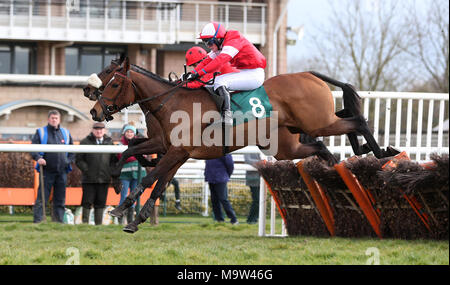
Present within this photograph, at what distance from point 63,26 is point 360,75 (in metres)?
8.59

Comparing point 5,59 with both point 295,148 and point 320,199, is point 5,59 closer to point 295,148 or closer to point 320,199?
point 320,199

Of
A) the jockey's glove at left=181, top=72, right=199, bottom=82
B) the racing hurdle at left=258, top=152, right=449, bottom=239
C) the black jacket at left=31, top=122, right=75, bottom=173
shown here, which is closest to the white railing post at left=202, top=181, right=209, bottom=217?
the black jacket at left=31, top=122, right=75, bottom=173

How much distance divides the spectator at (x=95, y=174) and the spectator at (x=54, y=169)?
0.21 meters

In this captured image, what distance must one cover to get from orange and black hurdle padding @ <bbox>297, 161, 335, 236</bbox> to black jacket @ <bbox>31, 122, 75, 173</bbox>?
2.99 meters

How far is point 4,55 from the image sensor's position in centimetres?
2220

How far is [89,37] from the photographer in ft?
67.5

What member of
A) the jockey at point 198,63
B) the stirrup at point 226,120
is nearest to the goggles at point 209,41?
the jockey at point 198,63

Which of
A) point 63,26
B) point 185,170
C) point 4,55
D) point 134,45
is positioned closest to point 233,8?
point 134,45

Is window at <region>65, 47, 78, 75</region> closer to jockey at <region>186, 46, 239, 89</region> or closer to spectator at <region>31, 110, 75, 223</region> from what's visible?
spectator at <region>31, 110, 75, 223</region>

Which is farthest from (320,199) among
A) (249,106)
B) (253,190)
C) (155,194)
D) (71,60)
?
(71,60)

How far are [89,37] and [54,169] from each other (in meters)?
12.5

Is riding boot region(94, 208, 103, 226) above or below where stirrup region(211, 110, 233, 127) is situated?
below

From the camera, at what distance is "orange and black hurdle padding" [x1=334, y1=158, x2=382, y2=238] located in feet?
21.9
